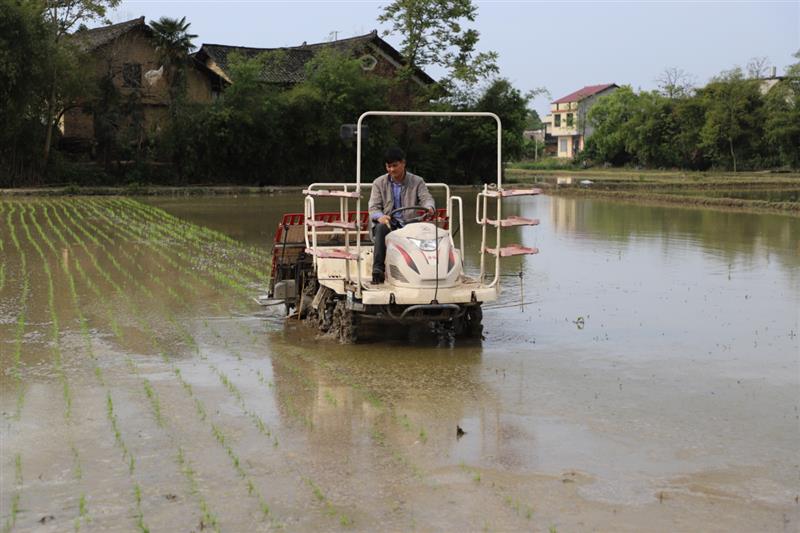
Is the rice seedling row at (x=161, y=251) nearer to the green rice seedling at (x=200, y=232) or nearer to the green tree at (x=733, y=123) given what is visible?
the green rice seedling at (x=200, y=232)

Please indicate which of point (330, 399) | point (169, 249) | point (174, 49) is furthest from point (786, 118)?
point (330, 399)

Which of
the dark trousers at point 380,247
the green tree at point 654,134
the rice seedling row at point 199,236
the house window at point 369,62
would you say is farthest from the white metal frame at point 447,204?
the green tree at point 654,134

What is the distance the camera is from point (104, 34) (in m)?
38.8

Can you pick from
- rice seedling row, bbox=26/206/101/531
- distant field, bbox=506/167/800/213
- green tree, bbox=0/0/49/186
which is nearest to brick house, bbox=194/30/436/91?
distant field, bbox=506/167/800/213

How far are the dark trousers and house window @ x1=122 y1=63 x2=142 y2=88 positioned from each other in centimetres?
3171

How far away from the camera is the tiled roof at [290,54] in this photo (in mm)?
42594

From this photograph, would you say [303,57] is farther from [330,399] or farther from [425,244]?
[330,399]

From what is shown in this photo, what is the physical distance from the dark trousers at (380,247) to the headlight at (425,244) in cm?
27

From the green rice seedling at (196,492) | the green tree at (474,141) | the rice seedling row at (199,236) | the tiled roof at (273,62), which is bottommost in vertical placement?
the green rice seedling at (196,492)

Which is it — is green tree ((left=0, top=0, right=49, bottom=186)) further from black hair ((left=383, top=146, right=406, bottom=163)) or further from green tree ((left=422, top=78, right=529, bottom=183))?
black hair ((left=383, top=146, right=406, bottom=163))

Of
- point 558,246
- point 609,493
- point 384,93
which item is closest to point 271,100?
point 384,93

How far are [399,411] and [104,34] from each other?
3538 cm

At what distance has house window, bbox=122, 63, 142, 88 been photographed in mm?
38125

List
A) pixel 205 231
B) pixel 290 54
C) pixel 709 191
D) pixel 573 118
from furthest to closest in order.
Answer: pixel 573 118, pixel 290 54, pixel 709 191, pixel 205 231
